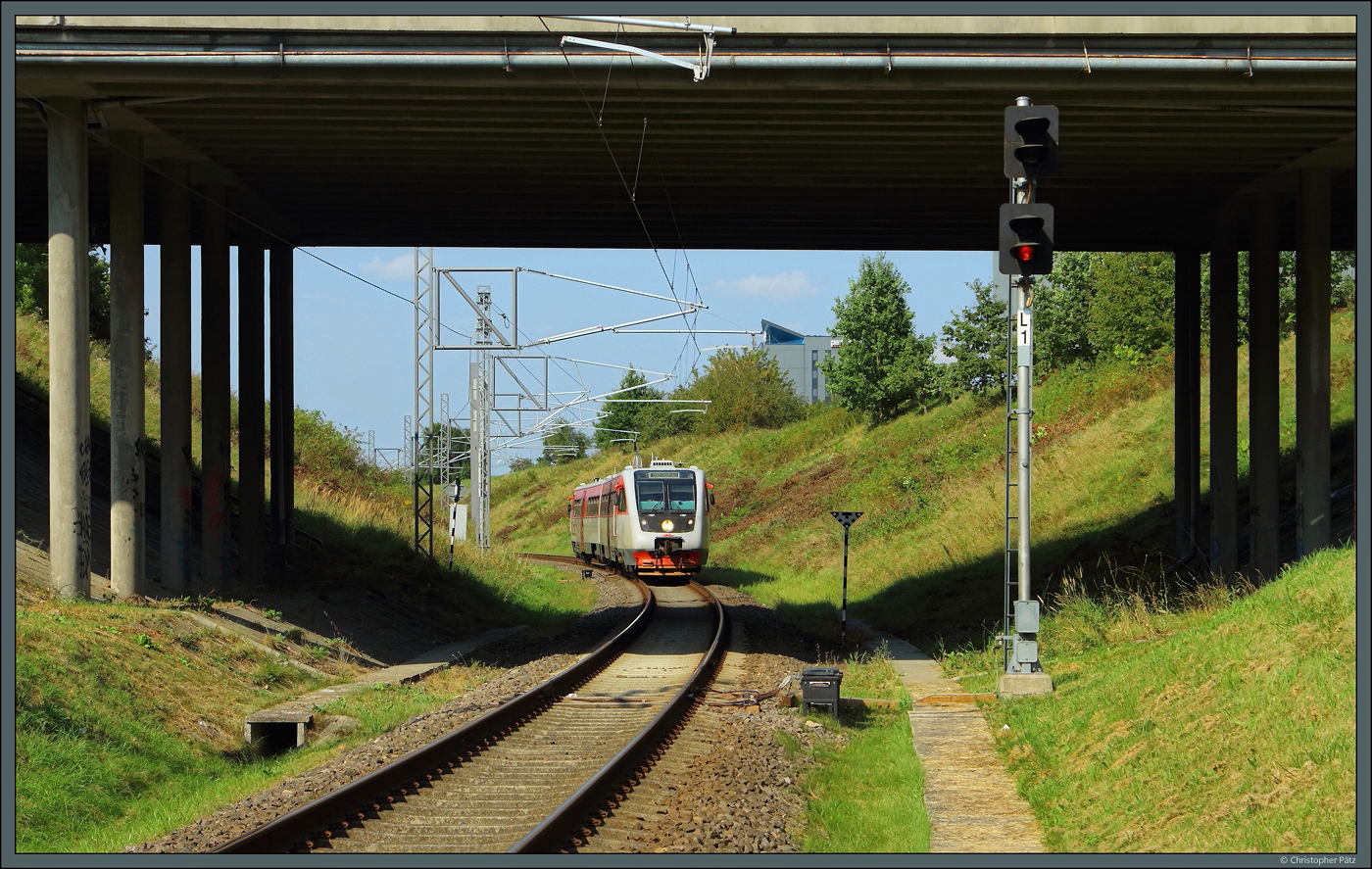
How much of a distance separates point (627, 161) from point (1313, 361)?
40.2ft

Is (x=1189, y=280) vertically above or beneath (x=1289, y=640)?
above

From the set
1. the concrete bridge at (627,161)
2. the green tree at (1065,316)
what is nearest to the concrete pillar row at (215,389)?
the concrete bridge at (627,161)

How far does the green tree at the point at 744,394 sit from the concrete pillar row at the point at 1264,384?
56128 millimetres

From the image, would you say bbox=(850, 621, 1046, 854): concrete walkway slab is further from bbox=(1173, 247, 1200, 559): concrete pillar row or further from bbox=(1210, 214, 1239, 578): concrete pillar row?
bbox=(1173, 247, 1200, 559): concrete pillar row

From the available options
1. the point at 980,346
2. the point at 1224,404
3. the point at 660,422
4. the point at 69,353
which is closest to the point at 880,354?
the point at 980,346

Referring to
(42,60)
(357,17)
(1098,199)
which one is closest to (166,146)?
(42,60)

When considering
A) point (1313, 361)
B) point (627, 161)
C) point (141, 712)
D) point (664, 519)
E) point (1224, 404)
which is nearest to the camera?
point (141, 712)

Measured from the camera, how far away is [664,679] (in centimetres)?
1755

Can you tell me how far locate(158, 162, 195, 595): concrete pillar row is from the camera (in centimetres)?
2122

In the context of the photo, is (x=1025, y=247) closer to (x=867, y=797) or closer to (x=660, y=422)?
(x=867, y=797)

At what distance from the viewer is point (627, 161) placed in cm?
2058

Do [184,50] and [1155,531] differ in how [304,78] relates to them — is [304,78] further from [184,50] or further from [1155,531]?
[1155,531]

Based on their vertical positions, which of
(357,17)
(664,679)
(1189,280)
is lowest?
(664,679)

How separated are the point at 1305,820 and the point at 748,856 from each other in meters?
3.18
